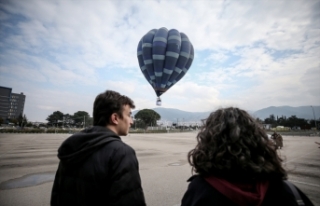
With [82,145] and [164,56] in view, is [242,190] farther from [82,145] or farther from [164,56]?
[164,56]

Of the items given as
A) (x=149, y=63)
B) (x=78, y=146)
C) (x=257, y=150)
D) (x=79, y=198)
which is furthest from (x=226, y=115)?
(x=149, y=63)

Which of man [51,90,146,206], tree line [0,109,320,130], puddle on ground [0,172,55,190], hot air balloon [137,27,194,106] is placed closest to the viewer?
man [51,90,146,206]

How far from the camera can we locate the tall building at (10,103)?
136125mm

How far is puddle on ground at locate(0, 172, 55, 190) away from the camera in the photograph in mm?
5152

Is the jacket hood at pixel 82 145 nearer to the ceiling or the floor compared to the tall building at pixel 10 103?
nearer to the floor

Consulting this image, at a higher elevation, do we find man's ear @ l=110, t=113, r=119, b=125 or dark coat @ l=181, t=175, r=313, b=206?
man's ear @ l=110, t=113, r=119, b=125

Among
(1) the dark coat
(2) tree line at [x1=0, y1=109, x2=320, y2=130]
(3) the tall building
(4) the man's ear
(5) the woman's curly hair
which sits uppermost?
(3) the tall building

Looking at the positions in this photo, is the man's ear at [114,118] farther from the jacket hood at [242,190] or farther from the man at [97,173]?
the jacket hood at [242,190]

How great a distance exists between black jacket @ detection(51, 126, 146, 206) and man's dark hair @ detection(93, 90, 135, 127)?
0.25 metres

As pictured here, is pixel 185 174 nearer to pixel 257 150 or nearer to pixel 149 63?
pixel 257 150

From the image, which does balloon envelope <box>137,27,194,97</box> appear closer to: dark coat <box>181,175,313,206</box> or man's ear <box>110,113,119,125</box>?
man's ear <box>110,113,119,125</box>

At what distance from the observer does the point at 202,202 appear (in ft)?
3.93

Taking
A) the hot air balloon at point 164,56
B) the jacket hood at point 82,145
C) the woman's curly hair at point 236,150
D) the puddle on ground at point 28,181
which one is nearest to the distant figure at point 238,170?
the woman's curly hair at point 236,150

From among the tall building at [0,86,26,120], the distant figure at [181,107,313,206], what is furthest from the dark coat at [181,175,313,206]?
the tall building at [0,86,26,120]
